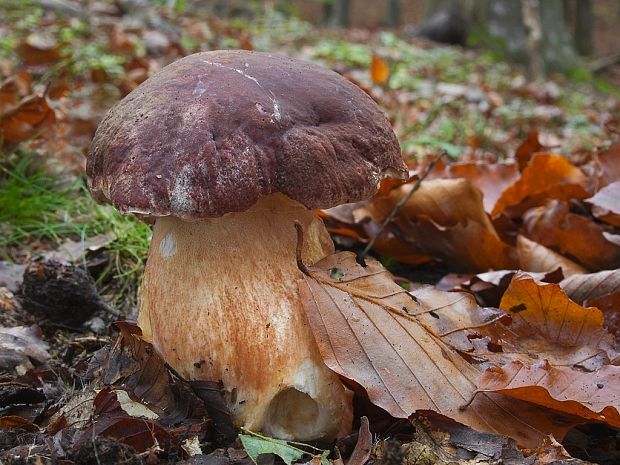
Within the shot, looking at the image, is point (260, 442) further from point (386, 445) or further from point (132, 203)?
point (132, 203)

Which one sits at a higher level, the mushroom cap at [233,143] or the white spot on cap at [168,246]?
the mushroom cap at [233,143]

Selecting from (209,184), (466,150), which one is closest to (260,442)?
(209,184)

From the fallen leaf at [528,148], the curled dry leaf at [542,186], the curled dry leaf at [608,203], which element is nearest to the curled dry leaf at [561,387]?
the curled dry leaf at [608,203]

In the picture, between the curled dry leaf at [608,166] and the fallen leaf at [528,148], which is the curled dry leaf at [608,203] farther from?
the fallen leaf at [528,148]

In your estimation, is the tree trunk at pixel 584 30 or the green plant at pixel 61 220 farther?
the tree trunk at pixel 584 30

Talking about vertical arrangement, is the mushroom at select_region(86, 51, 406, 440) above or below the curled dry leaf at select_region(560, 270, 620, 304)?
above

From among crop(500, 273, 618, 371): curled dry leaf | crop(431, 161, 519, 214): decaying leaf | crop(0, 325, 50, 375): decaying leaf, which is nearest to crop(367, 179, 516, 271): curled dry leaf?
crop(431, 161, 519, 214): decaying leaf

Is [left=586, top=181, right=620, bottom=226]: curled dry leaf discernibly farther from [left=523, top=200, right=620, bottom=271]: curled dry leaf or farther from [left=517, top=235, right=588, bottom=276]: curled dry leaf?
[left=517, top=235, right=588, bottom=276]: curled dry leaf

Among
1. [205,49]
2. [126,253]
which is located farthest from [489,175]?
[205,49]
